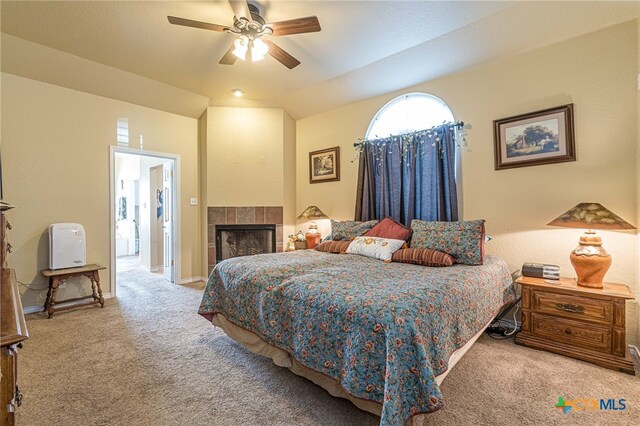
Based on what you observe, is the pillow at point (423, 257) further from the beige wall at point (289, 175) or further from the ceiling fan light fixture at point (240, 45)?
the beige wall at point (289, 175)

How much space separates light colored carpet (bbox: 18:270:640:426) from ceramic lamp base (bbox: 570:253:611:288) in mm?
619

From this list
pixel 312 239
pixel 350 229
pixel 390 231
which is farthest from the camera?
pixel 312 239

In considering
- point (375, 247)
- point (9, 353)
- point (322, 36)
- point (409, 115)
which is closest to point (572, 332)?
point (375, 247)

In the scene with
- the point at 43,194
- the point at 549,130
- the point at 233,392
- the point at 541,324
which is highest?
the point at 549,130

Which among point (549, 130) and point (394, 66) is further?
point (394, 66)

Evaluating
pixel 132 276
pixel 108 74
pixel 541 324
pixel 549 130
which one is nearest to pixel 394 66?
pixel 549 130

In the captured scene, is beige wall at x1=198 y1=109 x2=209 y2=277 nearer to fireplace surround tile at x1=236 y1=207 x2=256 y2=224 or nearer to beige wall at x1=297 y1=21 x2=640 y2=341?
fireplace surround tile at x1=236 y1=207 x2=256 y2=224

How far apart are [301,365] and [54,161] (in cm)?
379

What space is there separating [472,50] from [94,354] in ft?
14.4

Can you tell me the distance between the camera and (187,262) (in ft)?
15.0

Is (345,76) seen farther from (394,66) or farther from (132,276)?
(132,276)

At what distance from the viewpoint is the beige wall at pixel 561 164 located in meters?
2.32

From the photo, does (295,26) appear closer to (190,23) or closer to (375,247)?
(190,23)

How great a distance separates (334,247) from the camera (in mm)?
3203
